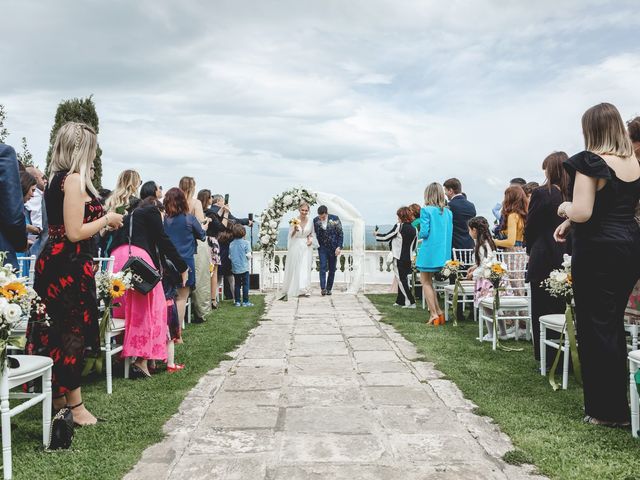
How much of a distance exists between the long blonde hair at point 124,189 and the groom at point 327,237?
759 centimetres

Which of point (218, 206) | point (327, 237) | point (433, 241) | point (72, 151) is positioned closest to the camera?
point (72, 151)

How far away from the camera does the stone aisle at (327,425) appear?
2963 millimetres

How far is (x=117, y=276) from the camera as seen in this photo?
4.52 metres

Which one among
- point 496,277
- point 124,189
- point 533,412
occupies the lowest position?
point 533,412

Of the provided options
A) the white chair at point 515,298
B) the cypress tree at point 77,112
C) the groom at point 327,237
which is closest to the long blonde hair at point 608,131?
the white chair at point 515,298

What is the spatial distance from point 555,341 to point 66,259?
3.85 metres

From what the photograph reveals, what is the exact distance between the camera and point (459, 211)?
31.1ft

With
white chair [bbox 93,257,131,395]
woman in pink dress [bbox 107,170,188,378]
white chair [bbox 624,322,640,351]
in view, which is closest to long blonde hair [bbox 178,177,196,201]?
woman in pink dress [bbox 107,170,188,378]

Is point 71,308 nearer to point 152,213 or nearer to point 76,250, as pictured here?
point 76,250

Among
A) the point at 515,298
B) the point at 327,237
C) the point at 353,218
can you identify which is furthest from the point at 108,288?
the point at 353,218

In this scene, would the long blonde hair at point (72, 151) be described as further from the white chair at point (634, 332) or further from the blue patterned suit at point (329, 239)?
the blue patterned suit at point (329, 239)

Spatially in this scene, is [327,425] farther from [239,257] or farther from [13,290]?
[239,257]

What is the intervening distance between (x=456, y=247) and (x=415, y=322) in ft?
Result: 6.03

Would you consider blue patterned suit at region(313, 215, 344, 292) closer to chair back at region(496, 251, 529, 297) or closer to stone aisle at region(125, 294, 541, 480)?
chair back at region(496, 251, 529, 297)
